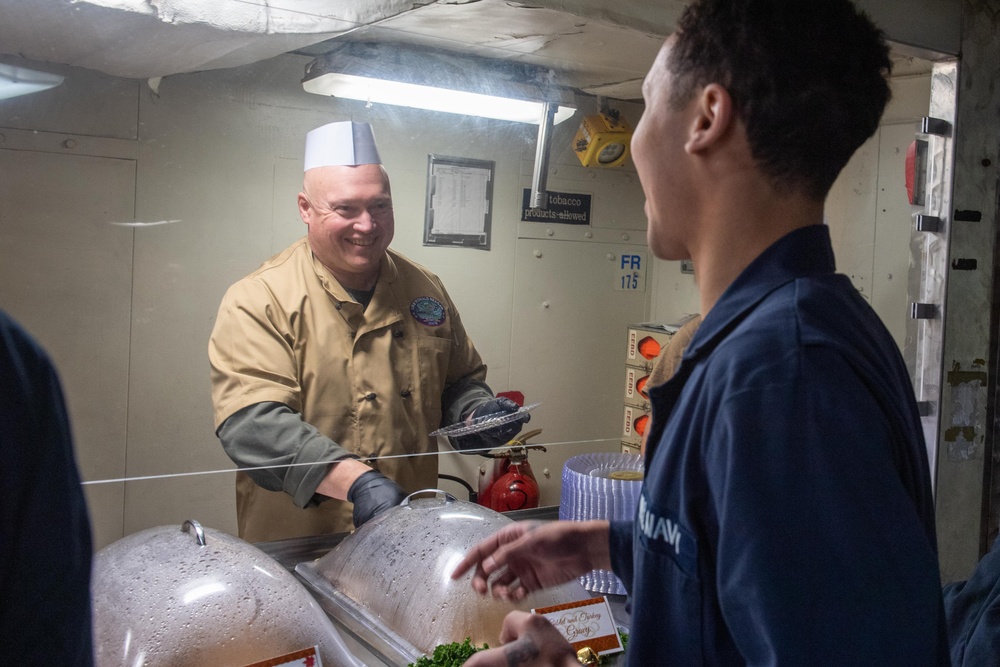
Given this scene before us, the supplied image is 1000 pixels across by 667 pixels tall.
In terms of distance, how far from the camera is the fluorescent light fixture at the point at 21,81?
1425mm

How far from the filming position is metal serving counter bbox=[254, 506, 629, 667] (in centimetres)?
151

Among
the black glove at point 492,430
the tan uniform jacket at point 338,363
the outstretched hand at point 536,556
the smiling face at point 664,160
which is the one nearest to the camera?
the smiling face at point 664,160

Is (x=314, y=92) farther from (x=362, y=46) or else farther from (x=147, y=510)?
(x=147, y=510)

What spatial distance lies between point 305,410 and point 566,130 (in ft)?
2.74

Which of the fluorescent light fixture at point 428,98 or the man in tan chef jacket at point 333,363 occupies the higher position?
the fluorescent light fixture at point 428,98

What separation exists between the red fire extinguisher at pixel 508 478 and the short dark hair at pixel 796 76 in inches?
48.8

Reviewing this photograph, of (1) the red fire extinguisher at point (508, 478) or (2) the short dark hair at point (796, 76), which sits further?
(1) the red fire extinguisher at point (508, 478)

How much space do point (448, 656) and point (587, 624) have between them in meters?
0.28

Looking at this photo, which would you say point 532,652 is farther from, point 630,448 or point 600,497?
point 630,448

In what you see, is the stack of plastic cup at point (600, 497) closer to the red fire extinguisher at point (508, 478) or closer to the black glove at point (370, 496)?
the red fire extinguisher at point (508, 478)

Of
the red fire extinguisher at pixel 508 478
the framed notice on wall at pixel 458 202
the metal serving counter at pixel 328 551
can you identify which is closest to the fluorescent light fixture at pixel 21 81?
the framed notice on wall at pixel 458 202

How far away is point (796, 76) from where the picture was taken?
857 millimetres

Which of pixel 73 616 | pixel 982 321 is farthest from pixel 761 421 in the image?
pixel 982 321

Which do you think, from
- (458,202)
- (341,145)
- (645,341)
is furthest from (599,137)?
(341,145)
